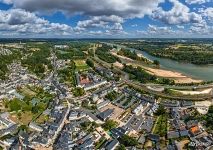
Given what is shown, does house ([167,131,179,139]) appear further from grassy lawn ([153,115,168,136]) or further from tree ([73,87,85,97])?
tree ([73,87,85,97])

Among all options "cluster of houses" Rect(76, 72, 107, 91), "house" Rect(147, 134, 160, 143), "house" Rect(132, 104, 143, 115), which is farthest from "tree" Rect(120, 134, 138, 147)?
"cluster of houses" Rect(76, 72, 107, 91)

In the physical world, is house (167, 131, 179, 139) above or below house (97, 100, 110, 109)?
below

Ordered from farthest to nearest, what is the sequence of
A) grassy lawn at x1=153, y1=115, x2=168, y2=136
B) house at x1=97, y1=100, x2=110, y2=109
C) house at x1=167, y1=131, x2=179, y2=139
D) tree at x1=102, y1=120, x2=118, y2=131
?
house at x1=97, y1=100, x2=110, y2=109, tree at x1=102, y1=120, x2=118, y2=131, grassy lawn at x1=153, y1=115, x2=168, y2=136, house at x1=167, y1=131, x2=179, y2=139

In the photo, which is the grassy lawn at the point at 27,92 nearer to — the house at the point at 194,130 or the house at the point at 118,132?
the house at the point at 118,132

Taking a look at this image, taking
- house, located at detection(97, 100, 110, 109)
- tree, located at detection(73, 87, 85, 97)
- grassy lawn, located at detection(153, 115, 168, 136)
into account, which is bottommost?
grassy lawn, located at detection(153, 115, 168, 136)

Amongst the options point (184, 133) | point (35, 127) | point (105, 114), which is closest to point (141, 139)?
point (184, 133)

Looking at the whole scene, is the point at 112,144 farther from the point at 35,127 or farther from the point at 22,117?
the point at 22,117

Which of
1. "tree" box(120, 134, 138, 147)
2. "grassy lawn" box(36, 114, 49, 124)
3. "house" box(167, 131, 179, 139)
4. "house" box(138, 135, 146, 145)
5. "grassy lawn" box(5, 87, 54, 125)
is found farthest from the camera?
"grassy lawn" box(5, 87, 54, 125)

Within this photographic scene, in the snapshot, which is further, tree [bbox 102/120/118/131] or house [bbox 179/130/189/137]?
tree [bbox 102/120/118/131]
